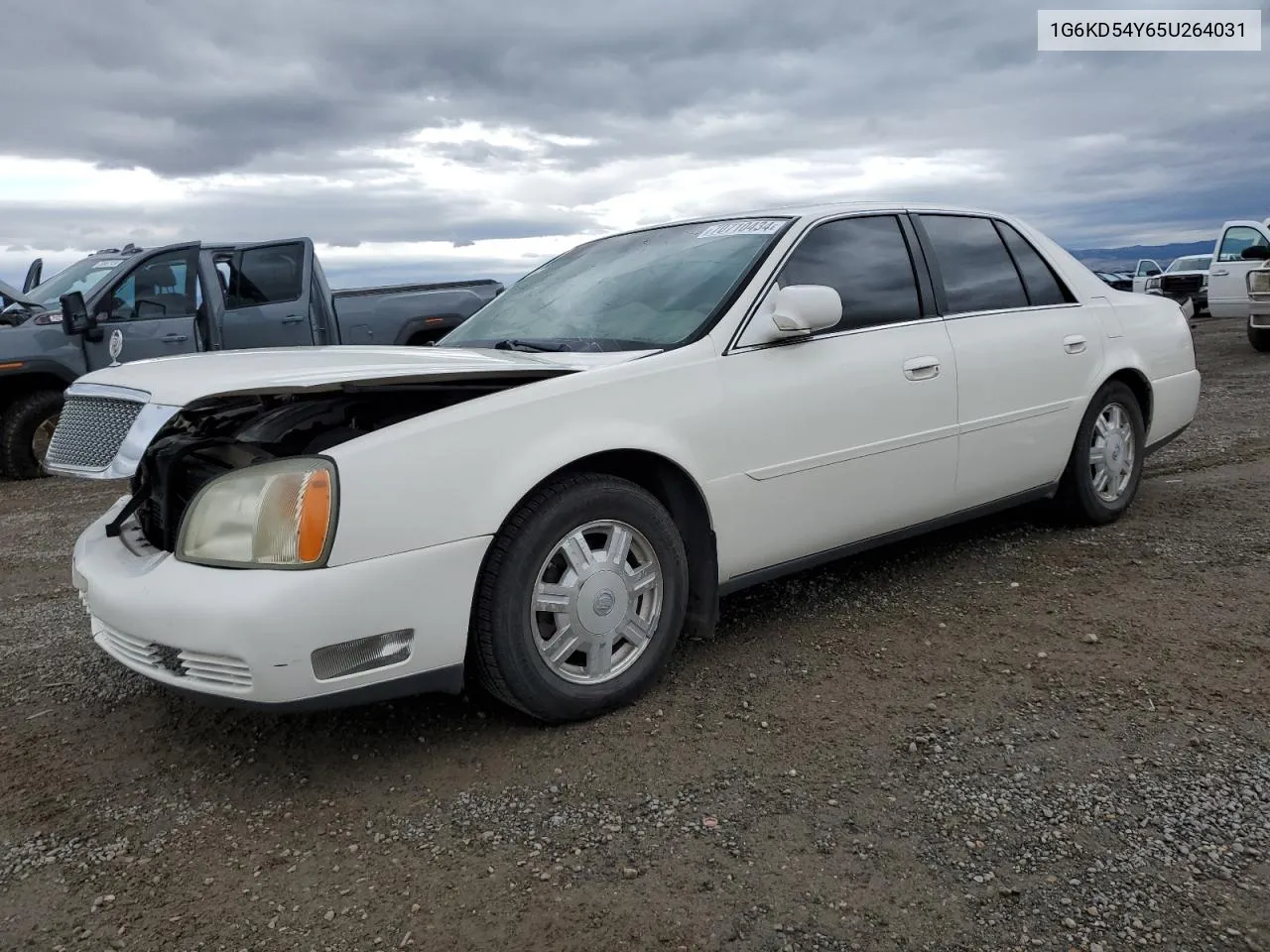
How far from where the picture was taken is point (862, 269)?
3.97 meters

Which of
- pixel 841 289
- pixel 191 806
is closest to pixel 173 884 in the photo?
pixel 191 806

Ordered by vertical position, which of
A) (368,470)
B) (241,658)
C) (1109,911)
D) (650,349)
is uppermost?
(650,349)

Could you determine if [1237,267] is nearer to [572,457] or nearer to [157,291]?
[157,291]

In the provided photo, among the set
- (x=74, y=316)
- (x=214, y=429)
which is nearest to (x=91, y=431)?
(x=214, y=429)

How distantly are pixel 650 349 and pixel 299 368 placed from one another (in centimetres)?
113

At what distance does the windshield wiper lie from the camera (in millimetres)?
3648

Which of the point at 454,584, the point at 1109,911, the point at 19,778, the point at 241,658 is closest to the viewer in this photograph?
the point at 1109,911

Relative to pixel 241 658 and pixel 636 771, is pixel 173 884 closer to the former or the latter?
pixel 241 658

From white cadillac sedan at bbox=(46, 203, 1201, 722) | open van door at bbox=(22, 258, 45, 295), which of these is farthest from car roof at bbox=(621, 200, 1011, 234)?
open van door at bbox=(22, 258, 45, 295)

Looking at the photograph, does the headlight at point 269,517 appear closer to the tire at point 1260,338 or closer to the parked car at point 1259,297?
the parked car at point 1259,297

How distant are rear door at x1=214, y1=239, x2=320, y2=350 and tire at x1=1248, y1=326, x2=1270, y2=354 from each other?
11145 mm

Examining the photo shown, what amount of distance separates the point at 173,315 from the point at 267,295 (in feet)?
2.69

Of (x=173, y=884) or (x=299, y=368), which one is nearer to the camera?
(x=173, y=884)

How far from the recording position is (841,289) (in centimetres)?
386
